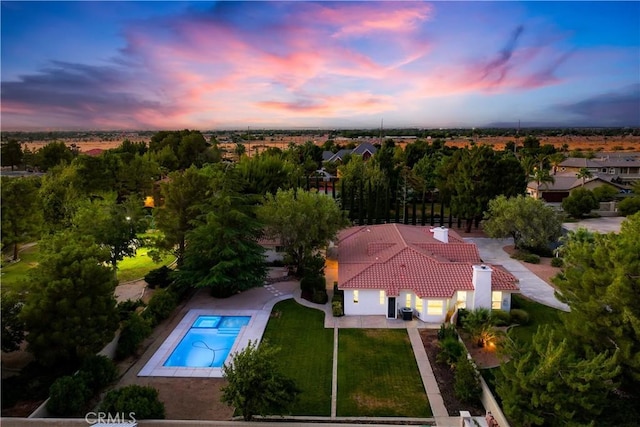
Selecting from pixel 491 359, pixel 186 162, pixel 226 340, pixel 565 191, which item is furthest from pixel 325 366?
pixel 186 162

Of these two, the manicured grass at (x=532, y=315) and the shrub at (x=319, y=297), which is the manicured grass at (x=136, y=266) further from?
the manicured grass at (x=532, y=315)

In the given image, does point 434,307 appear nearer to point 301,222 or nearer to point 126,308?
point 301,222

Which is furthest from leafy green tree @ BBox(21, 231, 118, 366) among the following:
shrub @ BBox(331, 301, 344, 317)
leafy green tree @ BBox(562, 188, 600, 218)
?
leafy green tree @ BBox(562, 188, 600, 218)

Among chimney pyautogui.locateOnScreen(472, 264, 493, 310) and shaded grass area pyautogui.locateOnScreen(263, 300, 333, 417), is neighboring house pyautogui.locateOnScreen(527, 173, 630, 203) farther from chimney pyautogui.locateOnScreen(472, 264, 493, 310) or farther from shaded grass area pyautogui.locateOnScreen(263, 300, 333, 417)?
shaded grass area pyautogui.locateOnScreen(263, 300, 333, 417)

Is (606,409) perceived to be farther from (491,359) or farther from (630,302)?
(491,359)

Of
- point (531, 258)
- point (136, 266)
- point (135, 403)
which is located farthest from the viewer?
point (531, 258)

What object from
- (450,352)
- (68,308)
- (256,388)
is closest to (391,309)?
(450,352)

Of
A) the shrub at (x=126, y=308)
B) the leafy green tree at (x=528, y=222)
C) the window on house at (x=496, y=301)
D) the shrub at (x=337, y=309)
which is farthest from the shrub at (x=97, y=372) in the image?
the leafy green tree at (x=528, y=222)
